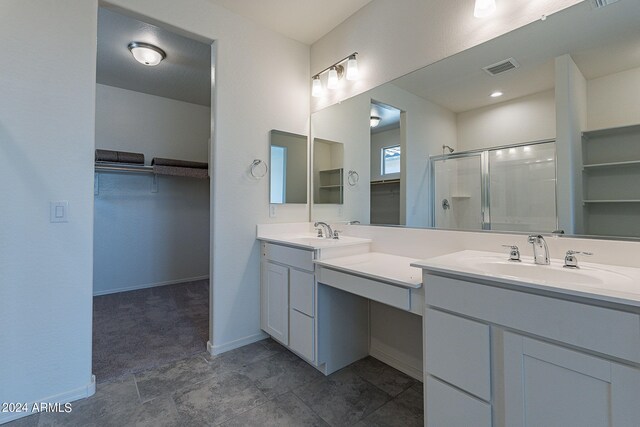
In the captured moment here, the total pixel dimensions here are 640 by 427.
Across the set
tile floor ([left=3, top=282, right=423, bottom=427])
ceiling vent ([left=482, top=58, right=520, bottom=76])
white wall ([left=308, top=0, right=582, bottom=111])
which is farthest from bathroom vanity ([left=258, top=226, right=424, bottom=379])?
white wall ([left=308, top=0, right=582, bottom=111])

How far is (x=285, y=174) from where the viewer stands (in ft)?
8.35

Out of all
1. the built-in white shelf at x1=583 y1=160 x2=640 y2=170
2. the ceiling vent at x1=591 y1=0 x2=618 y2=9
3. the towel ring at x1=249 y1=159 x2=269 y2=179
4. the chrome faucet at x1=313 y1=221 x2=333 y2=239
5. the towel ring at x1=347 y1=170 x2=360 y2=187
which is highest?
the ceiling vent at x1=591 y1=0 x2=618 y2=9

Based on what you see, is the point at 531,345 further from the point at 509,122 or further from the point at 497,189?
the point at 509,122

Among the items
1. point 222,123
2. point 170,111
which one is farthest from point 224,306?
point 170,111

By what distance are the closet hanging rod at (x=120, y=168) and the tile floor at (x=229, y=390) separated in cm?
183

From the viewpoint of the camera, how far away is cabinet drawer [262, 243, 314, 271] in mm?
1861

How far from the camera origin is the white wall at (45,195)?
1472 millimetres

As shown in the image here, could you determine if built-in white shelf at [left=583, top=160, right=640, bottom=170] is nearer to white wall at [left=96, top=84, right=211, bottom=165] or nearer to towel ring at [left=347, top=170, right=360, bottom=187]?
towel ring at [left=347, top=170, right=360, bottom=187]

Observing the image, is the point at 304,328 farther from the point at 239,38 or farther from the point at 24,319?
the point at 239,38

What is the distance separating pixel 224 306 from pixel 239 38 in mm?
2124

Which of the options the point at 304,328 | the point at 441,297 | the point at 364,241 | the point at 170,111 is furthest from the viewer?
the point at 170,111

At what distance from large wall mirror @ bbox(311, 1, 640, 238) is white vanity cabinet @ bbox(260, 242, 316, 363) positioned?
0.70 m

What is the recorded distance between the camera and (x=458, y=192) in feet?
5.49

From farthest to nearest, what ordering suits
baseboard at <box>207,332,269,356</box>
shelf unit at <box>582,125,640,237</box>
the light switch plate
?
baseboard at <box>207,332,269,356</box>
the light switch plate
shelf unit at <box>582,125,640,237</box>
